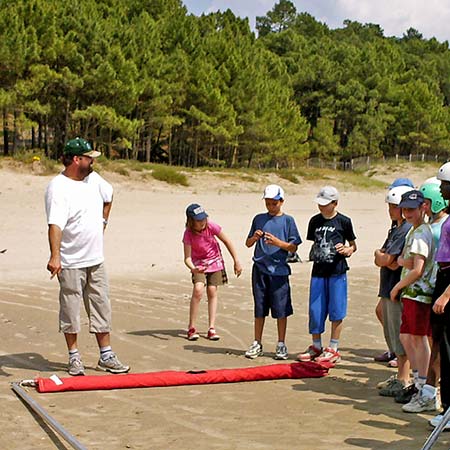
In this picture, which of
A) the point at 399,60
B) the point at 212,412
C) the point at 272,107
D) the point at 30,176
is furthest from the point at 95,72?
the point at 399,60

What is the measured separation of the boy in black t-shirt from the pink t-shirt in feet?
5.04

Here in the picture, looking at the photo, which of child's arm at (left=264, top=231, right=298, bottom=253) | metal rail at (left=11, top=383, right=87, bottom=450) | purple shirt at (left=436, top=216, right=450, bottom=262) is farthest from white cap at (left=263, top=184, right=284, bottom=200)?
metal rail at (left=11, top=383, right=87, bottom=450)

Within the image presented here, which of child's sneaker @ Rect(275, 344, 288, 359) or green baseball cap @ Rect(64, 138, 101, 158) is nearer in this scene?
green baseball cap @ Rect(64, 138, 101, 158)

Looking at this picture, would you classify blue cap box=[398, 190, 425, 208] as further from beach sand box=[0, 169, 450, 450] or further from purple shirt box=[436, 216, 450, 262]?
beach sand box=[0, 169, 450, 450]

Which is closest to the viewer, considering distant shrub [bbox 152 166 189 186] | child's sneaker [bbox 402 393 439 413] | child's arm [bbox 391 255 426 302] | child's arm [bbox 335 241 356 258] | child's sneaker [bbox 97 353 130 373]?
child's sneaker [bbox 402 393 439 413]

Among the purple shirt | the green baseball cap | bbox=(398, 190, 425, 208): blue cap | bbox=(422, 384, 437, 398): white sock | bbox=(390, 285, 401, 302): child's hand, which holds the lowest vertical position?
bbox=(422, 384, 437, 398): white sock

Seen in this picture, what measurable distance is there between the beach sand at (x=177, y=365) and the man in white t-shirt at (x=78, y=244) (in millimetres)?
399

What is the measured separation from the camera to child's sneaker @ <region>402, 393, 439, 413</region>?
591 centimetres

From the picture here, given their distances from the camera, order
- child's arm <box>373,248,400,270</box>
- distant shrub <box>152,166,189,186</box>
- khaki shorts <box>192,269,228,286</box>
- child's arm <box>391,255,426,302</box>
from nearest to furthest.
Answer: child's arm <box>391,255,426,302</box> → child's arm <box>373,248,400,270</box> → khaki shorts <box>192,269,228,286</box> → distant shrub <box>152,166,189,186</box>

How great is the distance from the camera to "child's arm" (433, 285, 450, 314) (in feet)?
18.1

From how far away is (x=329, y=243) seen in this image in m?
7.91

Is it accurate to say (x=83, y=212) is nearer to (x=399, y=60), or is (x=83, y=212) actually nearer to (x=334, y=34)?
(x=399, y=60)

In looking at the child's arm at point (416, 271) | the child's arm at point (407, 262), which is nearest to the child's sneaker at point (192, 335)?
the child's arm at point (407, 262)

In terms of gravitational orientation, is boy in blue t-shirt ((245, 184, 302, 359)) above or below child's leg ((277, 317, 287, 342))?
above
